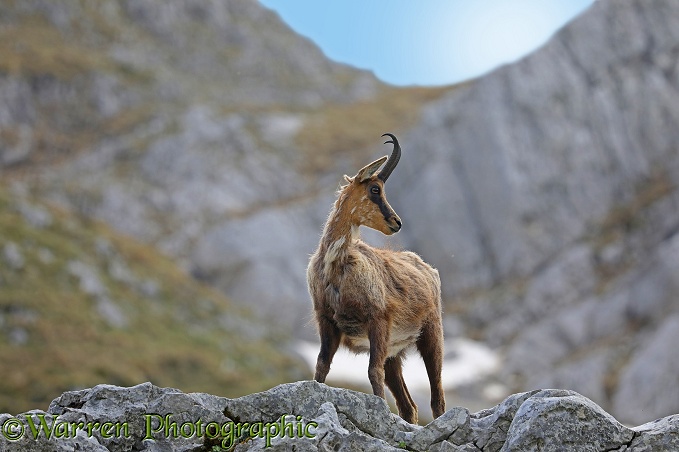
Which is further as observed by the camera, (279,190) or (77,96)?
(77,96)

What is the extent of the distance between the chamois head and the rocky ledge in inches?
126

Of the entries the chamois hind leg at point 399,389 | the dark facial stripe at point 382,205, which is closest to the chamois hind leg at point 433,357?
the chamois hind leg at point 399,389

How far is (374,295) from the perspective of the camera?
488 inches

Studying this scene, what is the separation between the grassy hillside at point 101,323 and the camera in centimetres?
4394

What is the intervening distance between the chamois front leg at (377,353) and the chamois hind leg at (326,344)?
1.88 ft

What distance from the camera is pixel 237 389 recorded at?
4925cm

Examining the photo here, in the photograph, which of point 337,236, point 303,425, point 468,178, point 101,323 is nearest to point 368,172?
point 337,236

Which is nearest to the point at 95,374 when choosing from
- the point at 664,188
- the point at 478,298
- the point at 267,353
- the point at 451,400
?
the point at 267,353

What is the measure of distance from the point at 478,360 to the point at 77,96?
52.1 meters

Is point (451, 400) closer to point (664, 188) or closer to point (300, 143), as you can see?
point (664, 188)

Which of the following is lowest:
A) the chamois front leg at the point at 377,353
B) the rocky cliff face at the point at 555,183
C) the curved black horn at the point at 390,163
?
the chamois front leg at the point at 377,353

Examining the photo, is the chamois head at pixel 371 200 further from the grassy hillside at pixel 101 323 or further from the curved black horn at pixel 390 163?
the grassy hillside at pixel 101 323

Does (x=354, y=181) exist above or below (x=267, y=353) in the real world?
below

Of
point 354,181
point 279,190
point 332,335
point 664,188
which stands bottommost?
point 332,335
